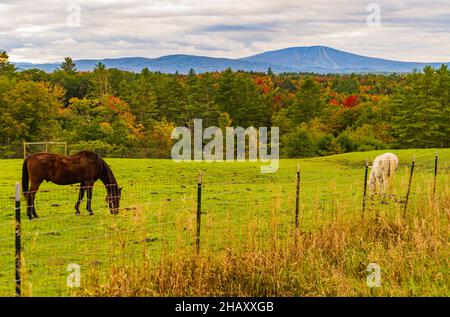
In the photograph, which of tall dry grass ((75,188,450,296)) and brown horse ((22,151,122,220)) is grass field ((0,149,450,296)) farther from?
brown horse ((22,151,122,220))

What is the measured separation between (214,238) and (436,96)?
5832 cm

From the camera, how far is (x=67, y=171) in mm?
13148

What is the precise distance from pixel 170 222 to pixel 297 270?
6.76ft

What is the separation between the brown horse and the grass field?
460 millimetres

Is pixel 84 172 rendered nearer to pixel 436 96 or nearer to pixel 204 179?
pixel 204 179

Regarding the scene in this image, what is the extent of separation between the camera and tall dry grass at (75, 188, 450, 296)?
6590mm

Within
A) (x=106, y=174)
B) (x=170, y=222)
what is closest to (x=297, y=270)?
(x=170, y=222)

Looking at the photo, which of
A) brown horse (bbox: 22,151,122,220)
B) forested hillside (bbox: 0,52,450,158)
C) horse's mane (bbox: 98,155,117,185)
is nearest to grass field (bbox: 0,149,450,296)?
brown horse (bbox: 22,151,122,220)

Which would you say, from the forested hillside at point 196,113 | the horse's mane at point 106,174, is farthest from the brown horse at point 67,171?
the forested hillside at point 196,113

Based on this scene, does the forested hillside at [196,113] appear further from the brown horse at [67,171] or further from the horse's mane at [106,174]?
the horse's mane at [106,174]

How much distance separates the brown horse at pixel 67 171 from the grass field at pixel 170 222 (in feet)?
1.51

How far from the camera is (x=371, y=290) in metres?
6.78

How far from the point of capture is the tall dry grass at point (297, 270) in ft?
21.6
